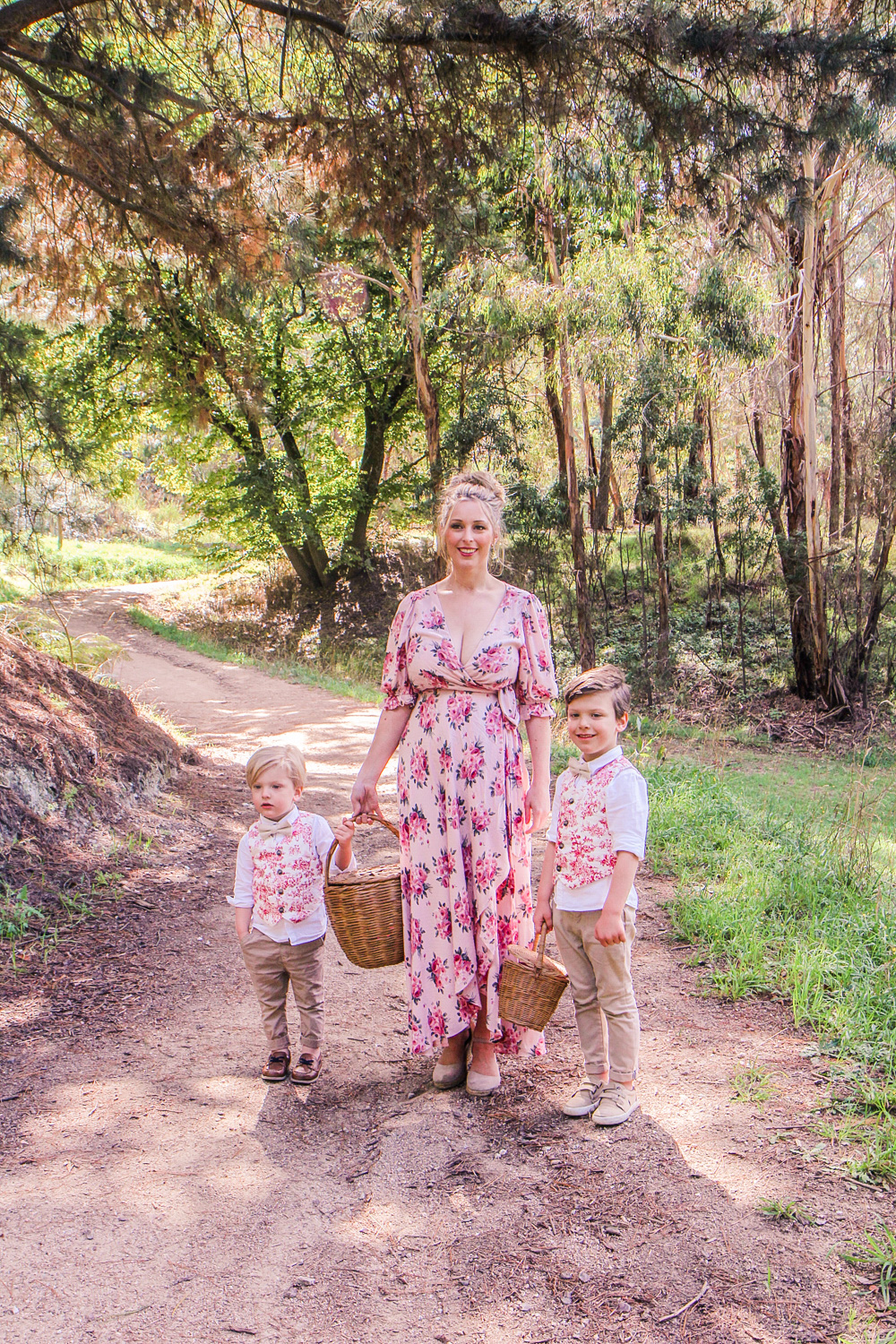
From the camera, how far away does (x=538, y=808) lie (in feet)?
11.2

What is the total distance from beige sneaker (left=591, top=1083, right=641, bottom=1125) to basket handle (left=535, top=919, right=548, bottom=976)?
0.48 metres

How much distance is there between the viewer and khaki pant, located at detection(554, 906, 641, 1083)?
3041 millimetres

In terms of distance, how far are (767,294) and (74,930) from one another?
12.7 metres

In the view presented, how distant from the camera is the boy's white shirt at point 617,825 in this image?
296 cm

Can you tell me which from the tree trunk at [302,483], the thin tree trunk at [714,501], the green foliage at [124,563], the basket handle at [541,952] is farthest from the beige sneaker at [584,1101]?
the green foliage at [124,563]

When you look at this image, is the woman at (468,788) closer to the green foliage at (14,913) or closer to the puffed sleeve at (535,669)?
the puffed sleeve at (535,669)

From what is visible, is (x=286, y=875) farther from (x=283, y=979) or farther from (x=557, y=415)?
(x=557, y=415)

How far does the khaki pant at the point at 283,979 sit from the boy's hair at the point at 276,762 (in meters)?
0.56

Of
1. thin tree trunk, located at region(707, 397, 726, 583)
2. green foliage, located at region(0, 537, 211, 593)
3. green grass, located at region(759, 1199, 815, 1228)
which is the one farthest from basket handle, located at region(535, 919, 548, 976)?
green foliage, located at region(0, 537, 211, 593)

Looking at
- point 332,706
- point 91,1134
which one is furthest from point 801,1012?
point 332,706

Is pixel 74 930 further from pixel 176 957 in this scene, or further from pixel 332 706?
pixel 332 706

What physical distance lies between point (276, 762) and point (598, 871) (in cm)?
117

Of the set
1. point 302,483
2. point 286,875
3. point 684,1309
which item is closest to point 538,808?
point 286,875

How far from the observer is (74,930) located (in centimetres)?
497
